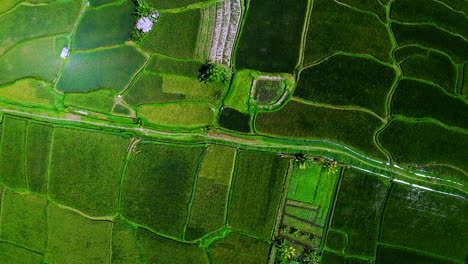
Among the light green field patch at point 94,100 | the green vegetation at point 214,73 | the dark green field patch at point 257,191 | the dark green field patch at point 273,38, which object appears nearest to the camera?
the green vegetation at point 214,73

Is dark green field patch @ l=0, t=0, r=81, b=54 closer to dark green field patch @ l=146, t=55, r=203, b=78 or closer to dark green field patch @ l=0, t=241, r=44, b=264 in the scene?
dark green field patch @ l=146, t=55, r=203, b=78

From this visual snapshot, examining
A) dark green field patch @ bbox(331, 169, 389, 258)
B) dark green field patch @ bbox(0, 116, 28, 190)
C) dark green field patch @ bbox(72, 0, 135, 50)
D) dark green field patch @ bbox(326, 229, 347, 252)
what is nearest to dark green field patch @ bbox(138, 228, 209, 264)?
dark green field patch @ bbox(326, 229, 347, 252)

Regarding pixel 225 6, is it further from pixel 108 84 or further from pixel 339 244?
pixel 339 244

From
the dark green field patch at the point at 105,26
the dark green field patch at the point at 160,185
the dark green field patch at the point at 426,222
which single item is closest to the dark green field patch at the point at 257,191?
the dark green field patch at the point at 160,185

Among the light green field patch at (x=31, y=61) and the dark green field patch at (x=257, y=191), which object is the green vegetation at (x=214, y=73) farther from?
the light green field patch at (x=31, y=61)

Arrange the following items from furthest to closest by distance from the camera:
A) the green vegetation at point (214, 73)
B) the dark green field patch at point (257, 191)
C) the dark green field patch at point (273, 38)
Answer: the dark green field patch at point (273, 38) < the dark green field patch at point (257, 191) < the green vegetation at point (214, 73)

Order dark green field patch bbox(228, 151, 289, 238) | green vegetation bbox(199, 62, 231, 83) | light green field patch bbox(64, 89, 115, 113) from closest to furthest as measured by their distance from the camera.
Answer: green vegetation bbox(199, 62, 231, 83) < dark green field patch bbox(228, 151, 289, 238) < light green field patch bbox(64, 89, 115, 113)

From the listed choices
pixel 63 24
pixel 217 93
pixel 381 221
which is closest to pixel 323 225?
pixel 381 221
